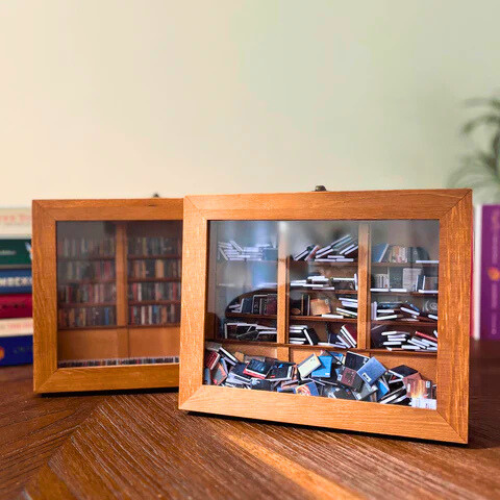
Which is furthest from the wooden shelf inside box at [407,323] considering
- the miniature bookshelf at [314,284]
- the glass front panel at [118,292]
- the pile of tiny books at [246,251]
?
the glass front panel at [118,292]

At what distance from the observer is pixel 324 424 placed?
77 centimetres

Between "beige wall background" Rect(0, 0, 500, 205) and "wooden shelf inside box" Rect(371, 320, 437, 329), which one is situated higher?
"beige wall background" Rect(0, 0, 500, 205)

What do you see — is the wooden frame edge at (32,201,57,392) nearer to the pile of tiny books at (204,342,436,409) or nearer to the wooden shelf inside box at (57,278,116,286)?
the wooden shelf inside box at (57,278,116,286)

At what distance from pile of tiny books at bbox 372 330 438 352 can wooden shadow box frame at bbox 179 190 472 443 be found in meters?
0.02

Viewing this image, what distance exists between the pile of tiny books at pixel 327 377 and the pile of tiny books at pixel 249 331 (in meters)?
0.03

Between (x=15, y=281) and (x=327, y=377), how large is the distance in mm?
803

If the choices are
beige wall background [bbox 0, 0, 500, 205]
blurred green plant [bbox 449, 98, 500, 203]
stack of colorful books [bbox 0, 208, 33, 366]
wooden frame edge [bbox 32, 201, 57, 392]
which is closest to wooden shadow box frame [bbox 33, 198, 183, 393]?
wooden frame edge [bbox 32, 201, 57, 392]

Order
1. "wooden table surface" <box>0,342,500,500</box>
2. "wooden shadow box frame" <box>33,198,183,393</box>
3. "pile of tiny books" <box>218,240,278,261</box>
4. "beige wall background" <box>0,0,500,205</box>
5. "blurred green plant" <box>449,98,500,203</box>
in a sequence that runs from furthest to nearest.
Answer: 1. "blurred green plant" <box>449,98,500,203</box>
2. "beige wall background" <box>0,0,500,205</box>
3. "wooden shadow box frame" <box>33,198,183,393</box>
4. "pile of tiny books" <box>218,240,278,261</box>
5. "wooden table surface" <box>0,342,500,500</box>

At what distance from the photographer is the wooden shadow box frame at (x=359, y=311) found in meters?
0.73

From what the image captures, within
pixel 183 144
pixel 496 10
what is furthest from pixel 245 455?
pixel 496 10

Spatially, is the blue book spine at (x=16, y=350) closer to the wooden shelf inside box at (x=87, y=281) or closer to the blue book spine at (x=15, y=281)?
the blue book spine at (x=15, y=281)

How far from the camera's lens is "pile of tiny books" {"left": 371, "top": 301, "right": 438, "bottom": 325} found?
0.77 m

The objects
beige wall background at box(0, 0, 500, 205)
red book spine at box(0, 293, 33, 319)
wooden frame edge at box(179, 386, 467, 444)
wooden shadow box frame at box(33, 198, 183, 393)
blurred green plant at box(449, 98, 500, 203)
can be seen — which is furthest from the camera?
blurred green plant at box(449, 98, 500, 203)

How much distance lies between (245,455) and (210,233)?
38 centimetres
